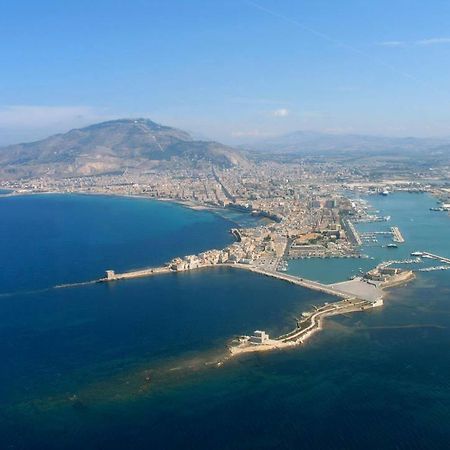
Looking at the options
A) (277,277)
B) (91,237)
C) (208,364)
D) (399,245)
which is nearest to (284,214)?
(399,245)

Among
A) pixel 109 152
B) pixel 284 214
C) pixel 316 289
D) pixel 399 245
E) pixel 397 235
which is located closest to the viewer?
pixel 316 289

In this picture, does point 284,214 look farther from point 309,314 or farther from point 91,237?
point 309,314

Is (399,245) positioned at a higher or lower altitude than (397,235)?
lower

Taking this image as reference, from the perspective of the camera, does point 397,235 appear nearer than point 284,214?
Yes

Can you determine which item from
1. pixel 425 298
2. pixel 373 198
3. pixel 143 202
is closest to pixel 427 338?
pixel 425 298

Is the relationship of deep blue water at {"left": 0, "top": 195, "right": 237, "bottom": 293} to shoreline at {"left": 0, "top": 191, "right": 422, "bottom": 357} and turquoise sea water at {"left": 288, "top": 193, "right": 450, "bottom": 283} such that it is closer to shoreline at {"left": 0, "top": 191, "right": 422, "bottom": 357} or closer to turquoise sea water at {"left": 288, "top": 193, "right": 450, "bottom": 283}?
shoreline at {"left": 0, "top": 191, "right": 422, "bottom": 357}

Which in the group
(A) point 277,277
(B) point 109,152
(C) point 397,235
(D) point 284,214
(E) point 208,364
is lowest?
(E) point 208,364

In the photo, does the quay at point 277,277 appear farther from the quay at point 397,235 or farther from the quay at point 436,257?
the quay at point 397,235

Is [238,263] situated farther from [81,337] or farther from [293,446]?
[293,446]
